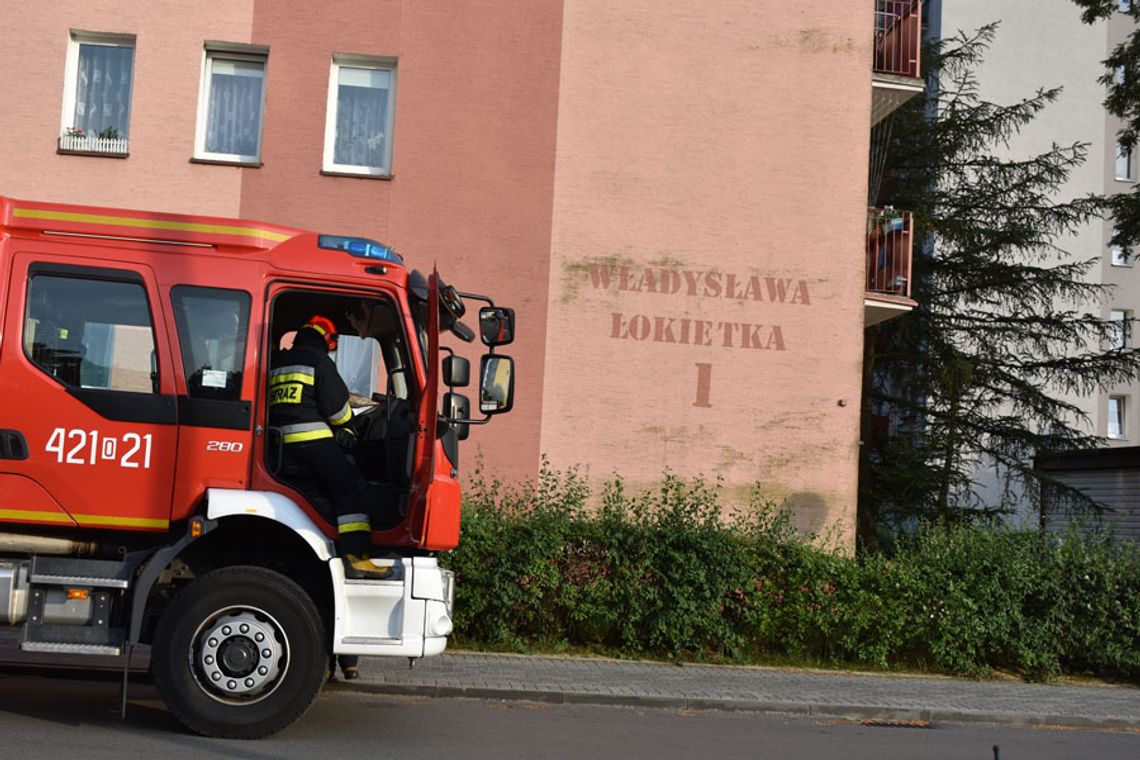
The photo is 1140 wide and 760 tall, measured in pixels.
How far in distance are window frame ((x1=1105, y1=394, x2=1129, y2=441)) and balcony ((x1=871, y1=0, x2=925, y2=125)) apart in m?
22.7

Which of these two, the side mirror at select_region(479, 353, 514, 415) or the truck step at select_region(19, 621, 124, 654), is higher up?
the side mirror at select_region(479, 353, 514, 415)

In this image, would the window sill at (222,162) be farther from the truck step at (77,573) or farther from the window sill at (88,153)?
the truck step at (77,573)

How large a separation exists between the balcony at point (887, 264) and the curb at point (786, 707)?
6.82 meters

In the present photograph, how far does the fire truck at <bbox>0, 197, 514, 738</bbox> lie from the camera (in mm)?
7180

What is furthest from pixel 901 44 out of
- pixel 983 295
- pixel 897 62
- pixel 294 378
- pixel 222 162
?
pixel 294 378

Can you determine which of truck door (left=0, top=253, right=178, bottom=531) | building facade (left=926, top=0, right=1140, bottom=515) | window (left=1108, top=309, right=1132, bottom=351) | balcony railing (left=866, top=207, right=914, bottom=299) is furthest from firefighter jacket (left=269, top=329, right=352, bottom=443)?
building facade (left=926, top=0, right=1140, bottom=515)

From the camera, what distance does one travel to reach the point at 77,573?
7258mm

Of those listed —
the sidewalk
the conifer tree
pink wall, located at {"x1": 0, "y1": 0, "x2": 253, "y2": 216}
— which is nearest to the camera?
the sidewalk

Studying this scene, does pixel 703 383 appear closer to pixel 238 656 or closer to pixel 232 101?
pixel 232 101

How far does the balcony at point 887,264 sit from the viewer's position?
16266 mm

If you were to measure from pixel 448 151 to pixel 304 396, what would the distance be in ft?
27.4

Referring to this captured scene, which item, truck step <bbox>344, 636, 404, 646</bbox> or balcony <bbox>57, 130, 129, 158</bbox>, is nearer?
truck step <bbox>344, 636, 404, 646</bbox>

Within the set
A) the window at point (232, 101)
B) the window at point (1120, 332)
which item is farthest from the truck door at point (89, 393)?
the window at point (1120, 332)

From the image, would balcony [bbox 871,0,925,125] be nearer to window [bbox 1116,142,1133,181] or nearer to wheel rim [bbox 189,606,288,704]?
wheel rim [bbox 189,606,288,704]
